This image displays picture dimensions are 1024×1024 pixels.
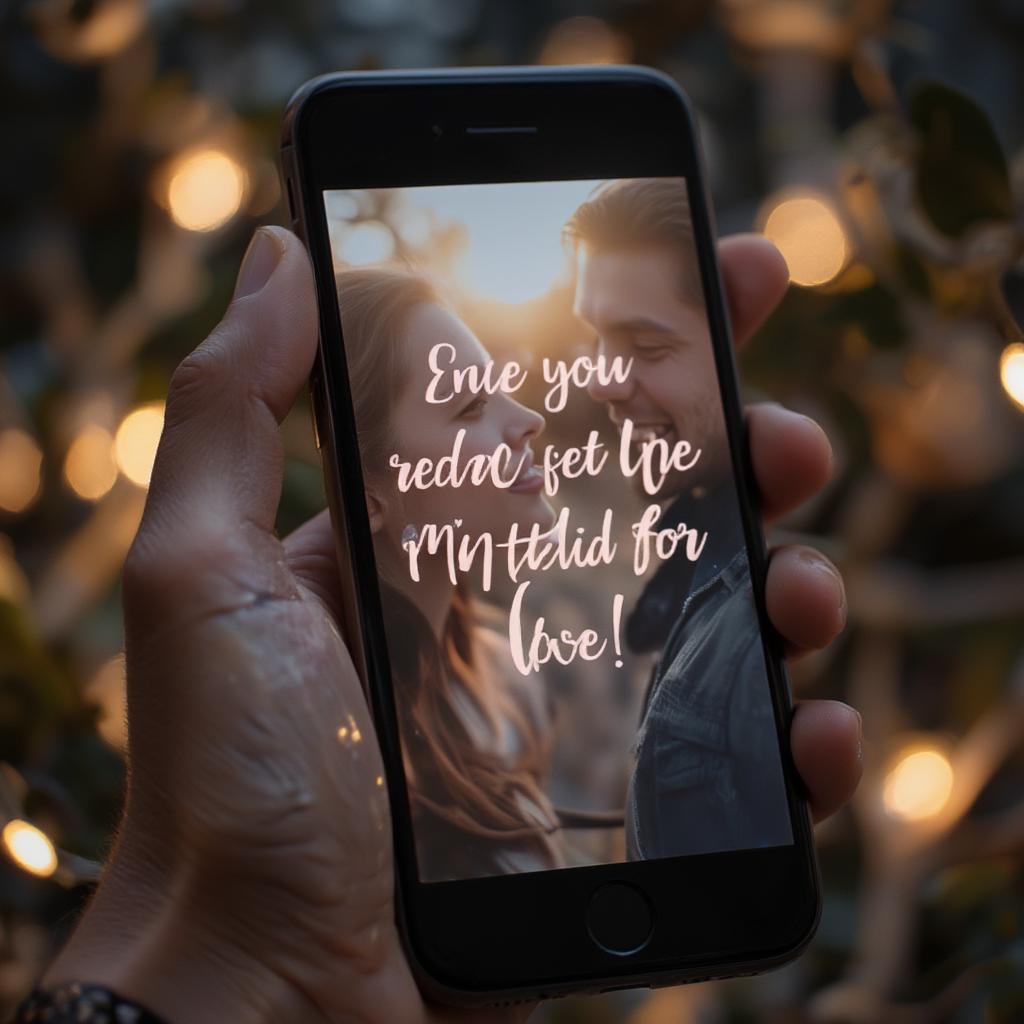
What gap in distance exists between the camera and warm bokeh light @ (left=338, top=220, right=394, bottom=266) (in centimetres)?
48

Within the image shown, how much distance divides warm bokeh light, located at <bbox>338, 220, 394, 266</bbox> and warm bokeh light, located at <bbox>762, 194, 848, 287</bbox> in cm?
23

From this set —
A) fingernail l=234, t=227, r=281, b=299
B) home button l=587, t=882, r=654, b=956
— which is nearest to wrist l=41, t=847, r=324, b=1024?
home button l=587, t=882, r=654, b=956

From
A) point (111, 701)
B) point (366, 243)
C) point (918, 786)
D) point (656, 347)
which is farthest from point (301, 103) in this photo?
point (918, 786)

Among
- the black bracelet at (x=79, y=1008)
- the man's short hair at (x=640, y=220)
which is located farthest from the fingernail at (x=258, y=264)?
the black bracelet at (x=79, y=1008)

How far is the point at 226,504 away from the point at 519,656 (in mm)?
129

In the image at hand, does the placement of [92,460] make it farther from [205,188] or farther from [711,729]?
[711,729]

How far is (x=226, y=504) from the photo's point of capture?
0.44m

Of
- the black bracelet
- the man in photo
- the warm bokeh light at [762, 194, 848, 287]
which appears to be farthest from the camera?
the warm bokeh light at [762, 194, 848, 287]

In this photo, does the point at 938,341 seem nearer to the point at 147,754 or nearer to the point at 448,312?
the point at 448,312

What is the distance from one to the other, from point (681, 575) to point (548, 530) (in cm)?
6

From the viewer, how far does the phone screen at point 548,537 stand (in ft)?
1.50

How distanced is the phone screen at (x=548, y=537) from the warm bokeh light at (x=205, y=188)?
0.25 m

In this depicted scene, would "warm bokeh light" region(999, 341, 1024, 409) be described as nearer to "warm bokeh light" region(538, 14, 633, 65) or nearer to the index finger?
the index finger

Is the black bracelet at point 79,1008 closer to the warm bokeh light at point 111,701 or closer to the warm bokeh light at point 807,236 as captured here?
the warm bokeh light at point 111,701
